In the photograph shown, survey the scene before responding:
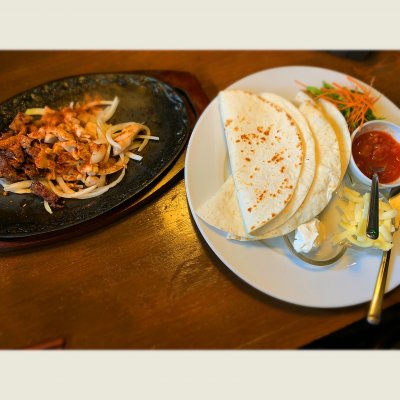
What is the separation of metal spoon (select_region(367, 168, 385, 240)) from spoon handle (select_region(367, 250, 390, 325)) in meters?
0.16

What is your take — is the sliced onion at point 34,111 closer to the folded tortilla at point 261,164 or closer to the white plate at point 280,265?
the white plate at point 280,265

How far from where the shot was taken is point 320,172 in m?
1.87

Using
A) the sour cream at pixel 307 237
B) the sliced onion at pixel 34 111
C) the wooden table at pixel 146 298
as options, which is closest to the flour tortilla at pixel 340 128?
the sour cream at pixel 307 237

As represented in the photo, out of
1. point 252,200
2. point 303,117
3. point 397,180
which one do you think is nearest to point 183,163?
point 252,200

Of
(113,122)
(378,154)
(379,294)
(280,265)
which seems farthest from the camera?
(113,122)

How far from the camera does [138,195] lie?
2.01m

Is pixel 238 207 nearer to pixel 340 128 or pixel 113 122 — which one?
pixel 340 128

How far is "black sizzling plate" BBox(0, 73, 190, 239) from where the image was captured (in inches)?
76.2

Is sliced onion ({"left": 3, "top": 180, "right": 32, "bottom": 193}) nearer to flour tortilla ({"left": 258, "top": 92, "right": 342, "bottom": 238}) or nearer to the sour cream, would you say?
flour tortilla ({"left": 258, "top": 92, "right": 342, "bottom": 238})

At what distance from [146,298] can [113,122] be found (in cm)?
120

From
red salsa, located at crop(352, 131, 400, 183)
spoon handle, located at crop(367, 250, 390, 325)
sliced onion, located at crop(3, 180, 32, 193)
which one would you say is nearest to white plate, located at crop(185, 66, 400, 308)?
spoon handle, located at crop(367, 250, 390, 325)

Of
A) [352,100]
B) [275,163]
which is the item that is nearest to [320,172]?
[275,163]

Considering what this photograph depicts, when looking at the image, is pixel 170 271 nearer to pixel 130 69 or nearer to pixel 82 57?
pixel 130 69

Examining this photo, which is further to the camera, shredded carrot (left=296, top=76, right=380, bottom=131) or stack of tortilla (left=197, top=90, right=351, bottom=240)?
shredded carrot (left=296, top=76, right=380, bottom=131)
